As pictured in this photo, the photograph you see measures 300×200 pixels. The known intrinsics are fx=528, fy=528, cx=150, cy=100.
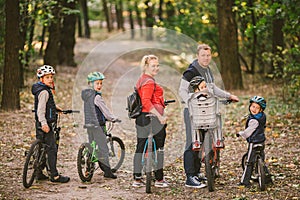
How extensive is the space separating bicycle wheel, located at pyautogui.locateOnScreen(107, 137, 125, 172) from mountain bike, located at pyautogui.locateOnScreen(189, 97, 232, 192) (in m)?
1.75

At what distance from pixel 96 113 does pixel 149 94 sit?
4.02ft

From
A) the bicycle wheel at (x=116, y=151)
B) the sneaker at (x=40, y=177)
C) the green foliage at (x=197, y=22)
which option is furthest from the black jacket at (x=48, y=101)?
the green foliage at (x=197, y=22)

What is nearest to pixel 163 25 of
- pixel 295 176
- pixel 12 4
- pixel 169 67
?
pixel 169 67

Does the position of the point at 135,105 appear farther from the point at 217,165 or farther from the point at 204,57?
the point at 217,165

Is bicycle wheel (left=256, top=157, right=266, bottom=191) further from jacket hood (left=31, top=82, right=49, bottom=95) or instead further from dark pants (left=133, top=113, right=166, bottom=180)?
jacket hood (left=31, top=82, right=49, bottom=95)

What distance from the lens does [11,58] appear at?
13.5 m

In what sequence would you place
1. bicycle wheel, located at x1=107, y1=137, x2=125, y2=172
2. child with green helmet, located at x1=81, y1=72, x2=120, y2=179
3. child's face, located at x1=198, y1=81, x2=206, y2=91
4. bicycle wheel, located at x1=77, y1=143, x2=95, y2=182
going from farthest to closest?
bicycle wheel, located at x1=107, y1=137, x2=125, y2=172, child with green helmet, located at x1=81, y1=72, x2=120, y2=179, bicycle wheel, located at x1=77, y1=143, x2=95, y2=182, child's face, located at x1=198, y1=81, x2=206, y2=91

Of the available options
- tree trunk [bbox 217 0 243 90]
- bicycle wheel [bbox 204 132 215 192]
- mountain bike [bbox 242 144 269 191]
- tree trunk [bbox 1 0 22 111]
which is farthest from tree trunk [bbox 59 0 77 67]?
mountain bike [bbox 242 144 269 191]

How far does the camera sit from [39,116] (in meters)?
7.77

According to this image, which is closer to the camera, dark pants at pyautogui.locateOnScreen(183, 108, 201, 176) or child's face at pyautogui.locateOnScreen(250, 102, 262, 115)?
child's face at pyautogui.locateOnScreen(250, 102, 262, 115)

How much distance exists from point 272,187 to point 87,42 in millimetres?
31332

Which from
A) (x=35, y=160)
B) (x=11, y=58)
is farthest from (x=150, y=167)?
(x=11, y=58)

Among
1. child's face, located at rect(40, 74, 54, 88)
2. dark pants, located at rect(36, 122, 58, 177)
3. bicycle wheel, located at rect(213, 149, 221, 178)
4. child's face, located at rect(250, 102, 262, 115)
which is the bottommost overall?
bicycle wheel, located at rect(213, 149, 221, 178)

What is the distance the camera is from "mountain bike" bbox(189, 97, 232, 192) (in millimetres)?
7301
